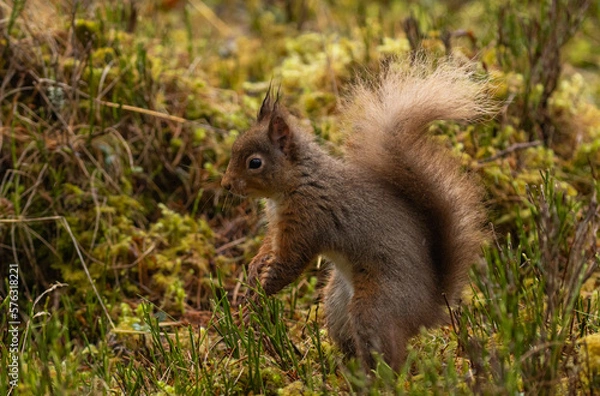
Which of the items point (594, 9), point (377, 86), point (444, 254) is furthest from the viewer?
point (594, 9)

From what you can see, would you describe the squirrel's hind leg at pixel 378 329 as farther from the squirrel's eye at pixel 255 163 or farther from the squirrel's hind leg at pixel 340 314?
the squirrel's eye at pixel 255 163

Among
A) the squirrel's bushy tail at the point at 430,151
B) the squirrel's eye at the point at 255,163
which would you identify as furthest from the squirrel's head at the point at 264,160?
the squirrel's bushy tail at the point at 430,151

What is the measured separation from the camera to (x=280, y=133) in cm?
291

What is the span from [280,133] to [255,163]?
5.9 inches

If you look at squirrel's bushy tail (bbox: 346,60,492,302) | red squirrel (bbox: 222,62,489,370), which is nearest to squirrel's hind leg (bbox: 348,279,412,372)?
red squirrel (bbox: 222,62,489,370)

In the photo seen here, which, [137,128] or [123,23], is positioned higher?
[123,23]

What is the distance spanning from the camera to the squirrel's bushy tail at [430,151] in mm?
2639

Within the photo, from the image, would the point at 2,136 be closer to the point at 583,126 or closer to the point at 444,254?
the point at 444,254

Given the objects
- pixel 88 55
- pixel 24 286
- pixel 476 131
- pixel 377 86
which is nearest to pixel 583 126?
pixel 476 131

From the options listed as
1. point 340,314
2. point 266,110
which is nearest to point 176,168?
point 266,110

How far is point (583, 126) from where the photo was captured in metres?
4.52

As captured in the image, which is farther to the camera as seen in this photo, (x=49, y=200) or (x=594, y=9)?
(x=594, y=9)

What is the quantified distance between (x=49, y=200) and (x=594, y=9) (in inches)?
180

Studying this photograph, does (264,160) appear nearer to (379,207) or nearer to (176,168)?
Result: (379,207)
